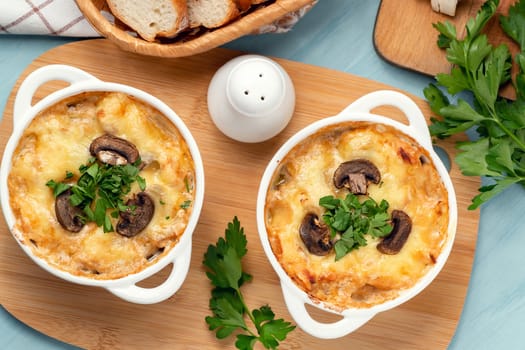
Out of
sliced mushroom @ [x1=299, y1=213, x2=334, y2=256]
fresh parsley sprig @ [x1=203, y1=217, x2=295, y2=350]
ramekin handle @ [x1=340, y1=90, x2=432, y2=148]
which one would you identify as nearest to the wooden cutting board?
fresh parsley sprig @ [x1=203, y1=217, x2=295, y2=350]

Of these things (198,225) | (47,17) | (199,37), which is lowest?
(198,225)

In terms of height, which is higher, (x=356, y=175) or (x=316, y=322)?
(x=356, y=175)

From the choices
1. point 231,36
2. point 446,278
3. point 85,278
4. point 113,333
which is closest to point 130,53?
point 231,36

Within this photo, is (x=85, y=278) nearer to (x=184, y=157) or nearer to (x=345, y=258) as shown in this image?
(x=184, y=157)

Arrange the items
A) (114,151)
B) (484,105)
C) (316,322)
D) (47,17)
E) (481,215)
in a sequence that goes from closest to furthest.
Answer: (114,151) < (316,322) < (484,105) < (47,17) < (481,215)

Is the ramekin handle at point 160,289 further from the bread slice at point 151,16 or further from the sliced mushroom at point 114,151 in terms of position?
the bread slice at point 151,16

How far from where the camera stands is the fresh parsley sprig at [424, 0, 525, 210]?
7.66 feet

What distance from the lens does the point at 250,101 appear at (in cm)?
223

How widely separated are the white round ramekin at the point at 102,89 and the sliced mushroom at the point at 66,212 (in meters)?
0.13

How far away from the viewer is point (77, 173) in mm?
2168

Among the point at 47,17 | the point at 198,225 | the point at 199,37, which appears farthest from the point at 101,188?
the point at 47,17

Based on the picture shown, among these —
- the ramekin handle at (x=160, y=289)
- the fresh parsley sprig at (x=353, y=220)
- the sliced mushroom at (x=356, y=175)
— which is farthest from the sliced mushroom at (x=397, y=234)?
the ramekin handle at (x=160, y=289)

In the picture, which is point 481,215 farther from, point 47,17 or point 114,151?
point 47,17

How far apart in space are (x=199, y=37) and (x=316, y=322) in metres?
0.94
